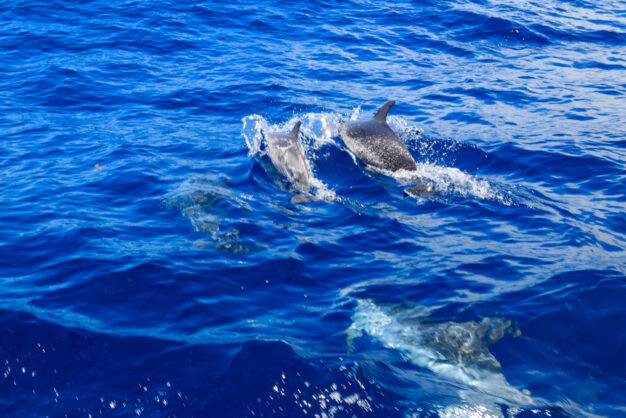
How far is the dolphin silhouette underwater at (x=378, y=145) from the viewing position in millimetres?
11320

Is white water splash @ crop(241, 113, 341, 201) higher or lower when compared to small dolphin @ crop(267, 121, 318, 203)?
lower

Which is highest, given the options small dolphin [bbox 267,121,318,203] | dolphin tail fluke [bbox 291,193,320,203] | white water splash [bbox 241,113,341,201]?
dolphin tail fluke [bbox 291,193,320,203]

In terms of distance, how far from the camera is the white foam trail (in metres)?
5.45

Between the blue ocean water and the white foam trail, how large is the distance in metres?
0.02

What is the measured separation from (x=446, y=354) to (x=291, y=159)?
5870 millimetres

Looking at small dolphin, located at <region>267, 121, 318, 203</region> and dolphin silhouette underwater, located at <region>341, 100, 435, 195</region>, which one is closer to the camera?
small dolphin, located at <region>267, 121, 318, 203</region>

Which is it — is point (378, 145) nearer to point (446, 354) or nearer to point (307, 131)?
point (307, 131)

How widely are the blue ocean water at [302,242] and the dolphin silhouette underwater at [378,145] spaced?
337 mm

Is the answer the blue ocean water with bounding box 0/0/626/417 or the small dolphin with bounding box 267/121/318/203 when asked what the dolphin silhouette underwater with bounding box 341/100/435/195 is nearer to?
the blue ocean water with bounding box 0/0/626/417

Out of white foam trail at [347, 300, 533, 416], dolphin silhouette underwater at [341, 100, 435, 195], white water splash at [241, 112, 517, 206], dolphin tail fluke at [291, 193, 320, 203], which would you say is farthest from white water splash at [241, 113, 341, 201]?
white foam trail at [347, 300, 533, 416]

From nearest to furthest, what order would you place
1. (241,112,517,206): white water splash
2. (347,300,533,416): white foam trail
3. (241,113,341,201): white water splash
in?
(347,300,533,416): white foam trail
(241,112,517,206): white water splash
(241,113,341,201): white water splash

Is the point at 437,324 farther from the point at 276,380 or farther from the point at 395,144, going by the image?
the point at 395,144

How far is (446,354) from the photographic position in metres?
6.16

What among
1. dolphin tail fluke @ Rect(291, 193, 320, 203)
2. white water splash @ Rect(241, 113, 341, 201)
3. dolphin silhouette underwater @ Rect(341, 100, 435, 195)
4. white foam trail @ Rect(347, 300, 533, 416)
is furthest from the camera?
white water splash @ Rect(241, 113, 341, 201)
